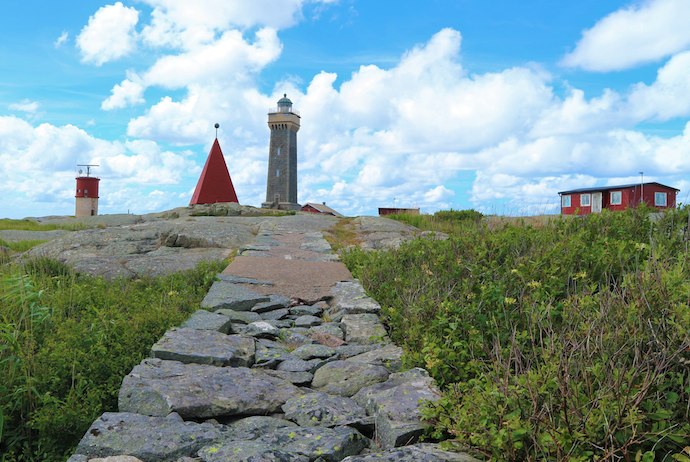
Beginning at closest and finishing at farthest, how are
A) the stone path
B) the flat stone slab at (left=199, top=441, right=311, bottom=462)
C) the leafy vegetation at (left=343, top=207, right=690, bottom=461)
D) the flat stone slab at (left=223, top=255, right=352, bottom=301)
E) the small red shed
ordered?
1. the leafy vegetation at (left=343, top=207, right=690, bottom=461)
2. the flat stone slab at (left=199, top=441, right=311, bottom=462)
3. the stone path
4. the flat stone slab at (left=223, top=255, right=352, bottom=301)
5. the small red shed

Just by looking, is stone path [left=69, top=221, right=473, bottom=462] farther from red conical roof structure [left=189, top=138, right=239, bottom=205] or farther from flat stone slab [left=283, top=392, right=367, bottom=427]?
red conical roof structure [left=189, top=138, right=239, bottom=205]

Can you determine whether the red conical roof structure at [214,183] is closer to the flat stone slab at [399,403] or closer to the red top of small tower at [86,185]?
the red top of small tower at [86,185]

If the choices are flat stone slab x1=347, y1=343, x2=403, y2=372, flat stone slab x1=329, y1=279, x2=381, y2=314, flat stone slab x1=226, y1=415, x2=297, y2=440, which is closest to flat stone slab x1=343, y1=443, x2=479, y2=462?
flat stone slab x1=226, y1=415, x2=297, y2=440

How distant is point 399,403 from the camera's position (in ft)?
10.0

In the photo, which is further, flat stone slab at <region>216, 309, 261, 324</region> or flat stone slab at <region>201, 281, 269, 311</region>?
flat stone slab at <region>201, 281, 269, 311</region>

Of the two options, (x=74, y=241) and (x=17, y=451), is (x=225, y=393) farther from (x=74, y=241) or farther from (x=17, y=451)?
(x=74, y=241)

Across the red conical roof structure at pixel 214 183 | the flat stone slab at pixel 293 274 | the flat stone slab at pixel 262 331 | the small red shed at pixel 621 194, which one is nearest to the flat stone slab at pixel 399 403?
the flat stone slab at pixel 262 331

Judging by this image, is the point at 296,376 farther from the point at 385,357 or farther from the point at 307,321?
the point at 307,321

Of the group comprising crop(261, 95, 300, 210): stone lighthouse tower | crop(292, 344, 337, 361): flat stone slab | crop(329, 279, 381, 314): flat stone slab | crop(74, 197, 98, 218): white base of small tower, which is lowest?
crop(292, 344, 337, 361): flat stone slab

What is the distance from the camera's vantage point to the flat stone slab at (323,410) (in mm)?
3141

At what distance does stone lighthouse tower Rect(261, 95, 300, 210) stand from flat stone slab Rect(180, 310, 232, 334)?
43161 millimetres

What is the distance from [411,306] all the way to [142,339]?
7.88 ft

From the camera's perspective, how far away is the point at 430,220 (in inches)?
672

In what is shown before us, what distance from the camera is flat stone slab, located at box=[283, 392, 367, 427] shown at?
3.14m
